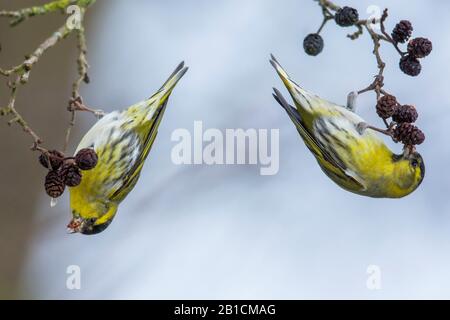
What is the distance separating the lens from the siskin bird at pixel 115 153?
1.34m

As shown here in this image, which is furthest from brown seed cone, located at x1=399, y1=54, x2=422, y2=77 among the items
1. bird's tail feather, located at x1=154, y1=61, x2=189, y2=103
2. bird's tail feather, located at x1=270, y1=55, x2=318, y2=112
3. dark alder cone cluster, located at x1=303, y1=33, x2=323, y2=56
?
bird's tail feather, located at x1=154, y1=61, x2=189, y2=103

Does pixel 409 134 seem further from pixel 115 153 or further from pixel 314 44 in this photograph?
pixel 115 153

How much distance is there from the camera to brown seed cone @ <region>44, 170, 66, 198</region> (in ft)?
3.39

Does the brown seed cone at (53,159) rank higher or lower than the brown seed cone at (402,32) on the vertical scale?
lower

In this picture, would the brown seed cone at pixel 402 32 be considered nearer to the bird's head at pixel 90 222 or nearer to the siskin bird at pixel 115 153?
the siskin bird at pixel 115 153

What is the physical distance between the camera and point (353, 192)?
1453 mm

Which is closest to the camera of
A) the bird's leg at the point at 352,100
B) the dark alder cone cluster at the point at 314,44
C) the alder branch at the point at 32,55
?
the alder branch at the point at 32,55

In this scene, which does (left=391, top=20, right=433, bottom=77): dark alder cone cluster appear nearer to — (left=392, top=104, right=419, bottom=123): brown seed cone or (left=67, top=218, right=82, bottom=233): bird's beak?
(left=392, top=104, right=419, bottom=123): brown seed cone

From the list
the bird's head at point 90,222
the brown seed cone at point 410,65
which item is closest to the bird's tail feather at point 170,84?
the bird's head at point 90,222

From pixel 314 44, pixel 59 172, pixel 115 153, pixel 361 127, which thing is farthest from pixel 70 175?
pixel 361 127

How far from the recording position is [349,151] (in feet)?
4.66

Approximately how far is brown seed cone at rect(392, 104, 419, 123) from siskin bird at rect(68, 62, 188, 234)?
453mm
